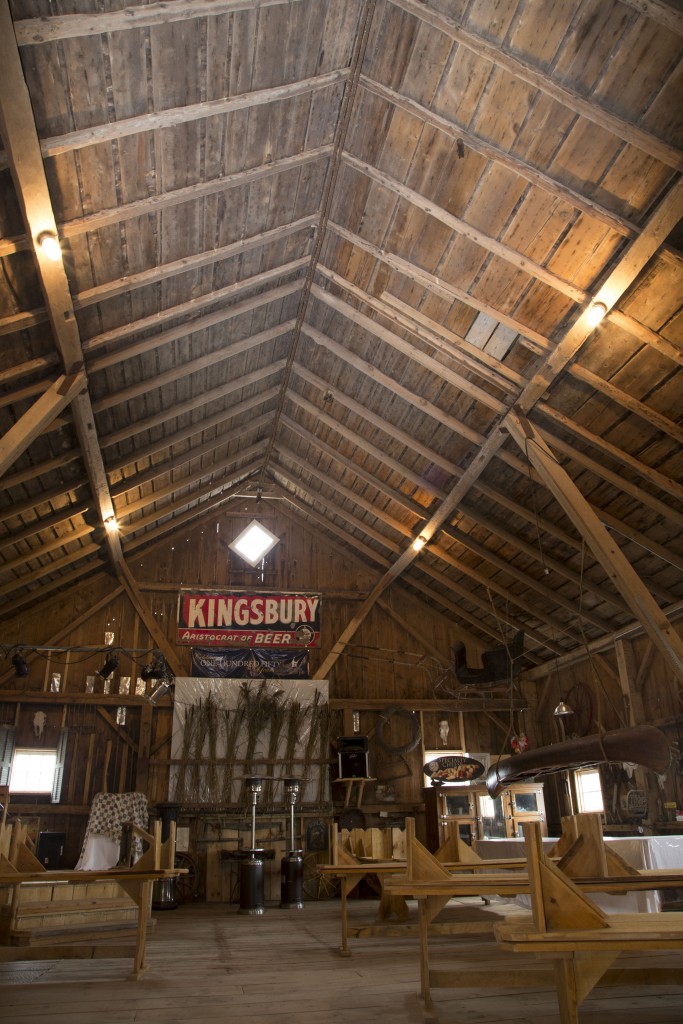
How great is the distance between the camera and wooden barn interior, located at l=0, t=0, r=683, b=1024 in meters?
5.44

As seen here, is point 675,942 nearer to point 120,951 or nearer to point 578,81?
point 120,951

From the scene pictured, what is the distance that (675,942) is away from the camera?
2.48m

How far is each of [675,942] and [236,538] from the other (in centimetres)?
1145

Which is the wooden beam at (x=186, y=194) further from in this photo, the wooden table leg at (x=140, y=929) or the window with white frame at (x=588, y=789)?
the window with white frame at (x=588, y=789)

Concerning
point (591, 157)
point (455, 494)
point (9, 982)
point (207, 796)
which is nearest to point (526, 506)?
point (455, 494)

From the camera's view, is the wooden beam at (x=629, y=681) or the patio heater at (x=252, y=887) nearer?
the patio heater at (x=252, y=887)

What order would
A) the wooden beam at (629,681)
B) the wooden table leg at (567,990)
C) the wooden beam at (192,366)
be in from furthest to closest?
the wooden beam at (629,681)
the wooden beam at (192,366)
the wooden table leg at (567,990)

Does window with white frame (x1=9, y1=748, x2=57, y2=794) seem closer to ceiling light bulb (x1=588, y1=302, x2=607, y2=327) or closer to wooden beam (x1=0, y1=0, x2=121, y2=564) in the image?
wooden beam (x1=0, y1=0, x2=121, y2=564)

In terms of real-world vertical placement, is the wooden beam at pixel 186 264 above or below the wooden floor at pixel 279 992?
above

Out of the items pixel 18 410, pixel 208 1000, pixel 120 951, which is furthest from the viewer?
pixel 18 410

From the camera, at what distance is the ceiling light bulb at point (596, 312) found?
6.45 metres

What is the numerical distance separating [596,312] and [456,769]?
24.3 feet

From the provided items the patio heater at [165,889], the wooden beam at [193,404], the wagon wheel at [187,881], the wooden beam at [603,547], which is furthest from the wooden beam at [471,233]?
the wagon wheel at [187,881]

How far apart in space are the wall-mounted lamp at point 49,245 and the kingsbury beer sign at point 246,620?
788 centimetres
